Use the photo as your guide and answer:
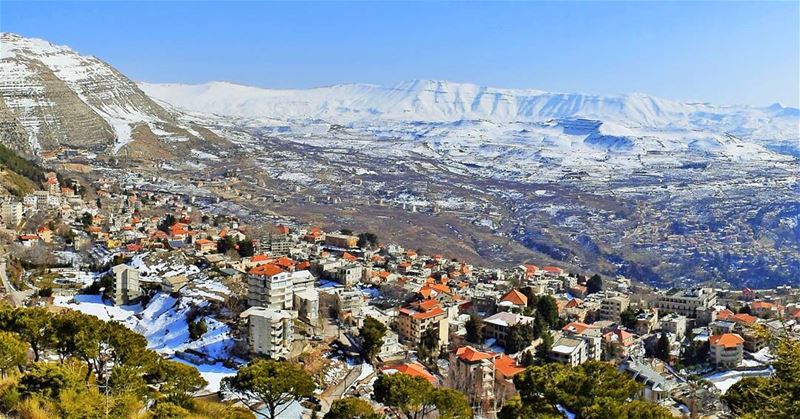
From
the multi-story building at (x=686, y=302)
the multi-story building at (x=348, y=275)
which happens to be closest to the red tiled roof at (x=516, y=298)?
the multi-story building at (x=348, y=275)

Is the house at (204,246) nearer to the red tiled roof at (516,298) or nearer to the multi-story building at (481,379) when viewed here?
the red tiled roof at (516,298)

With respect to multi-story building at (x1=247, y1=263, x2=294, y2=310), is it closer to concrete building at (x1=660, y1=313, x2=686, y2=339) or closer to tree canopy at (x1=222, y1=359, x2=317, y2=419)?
tree canopy at (x1=222, y1=359, x2=317, y2=419)

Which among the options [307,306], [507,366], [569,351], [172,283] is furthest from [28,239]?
[569,351]

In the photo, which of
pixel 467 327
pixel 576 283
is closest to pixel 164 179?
pixel 576 283

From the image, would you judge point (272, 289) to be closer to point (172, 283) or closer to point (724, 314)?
point (172, 283)

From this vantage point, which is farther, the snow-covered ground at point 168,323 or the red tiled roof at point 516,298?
the red tiled roof at point 516,298

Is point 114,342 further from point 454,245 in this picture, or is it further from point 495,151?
point 495,151
